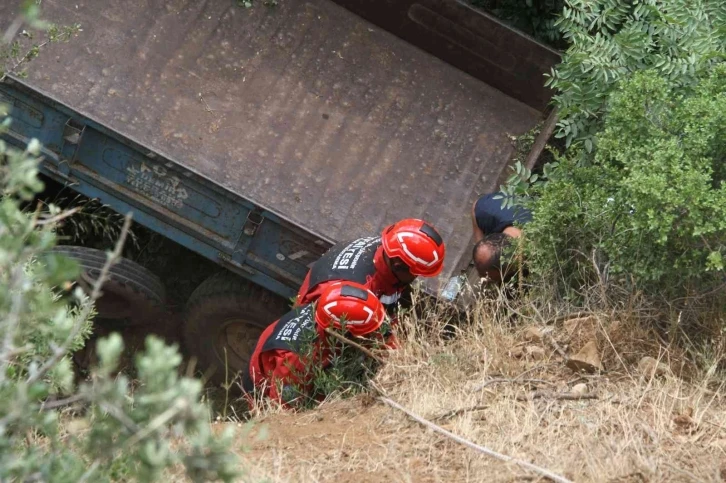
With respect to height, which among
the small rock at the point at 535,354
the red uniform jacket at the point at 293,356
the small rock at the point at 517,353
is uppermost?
the small rock at the point at 535,354

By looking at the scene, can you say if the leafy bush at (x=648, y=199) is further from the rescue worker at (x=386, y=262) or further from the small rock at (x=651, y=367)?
the rescue worker at (x=386, y=262)

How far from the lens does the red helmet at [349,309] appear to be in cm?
460

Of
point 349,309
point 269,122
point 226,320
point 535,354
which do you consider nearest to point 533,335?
point 535,354

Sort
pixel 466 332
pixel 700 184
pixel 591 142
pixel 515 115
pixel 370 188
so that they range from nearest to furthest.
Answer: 1. pixel 700 184
2. pixel 466 332
3. pixel 591 142
4. pixel 370 188
5. pixel 515 115

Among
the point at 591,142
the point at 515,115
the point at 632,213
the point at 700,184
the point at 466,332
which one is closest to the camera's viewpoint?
the point at 700,184

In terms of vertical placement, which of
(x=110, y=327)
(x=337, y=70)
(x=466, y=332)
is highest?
(x=337, y=70)

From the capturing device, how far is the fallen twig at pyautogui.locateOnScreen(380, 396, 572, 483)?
12.3 ft

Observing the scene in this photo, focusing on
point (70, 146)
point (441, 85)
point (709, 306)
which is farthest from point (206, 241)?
point (709, 306)

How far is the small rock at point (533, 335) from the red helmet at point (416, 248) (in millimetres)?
567

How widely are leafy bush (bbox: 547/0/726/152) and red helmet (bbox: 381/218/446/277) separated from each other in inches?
48.0

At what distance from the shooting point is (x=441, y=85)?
7074mm

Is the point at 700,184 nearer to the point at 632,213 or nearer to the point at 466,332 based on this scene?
the point at 632,213

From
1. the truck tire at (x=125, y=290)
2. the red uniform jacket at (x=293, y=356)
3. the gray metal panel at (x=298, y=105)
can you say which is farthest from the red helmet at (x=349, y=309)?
the truck tire at (x=125, y=290)

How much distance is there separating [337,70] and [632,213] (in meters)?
3.12
